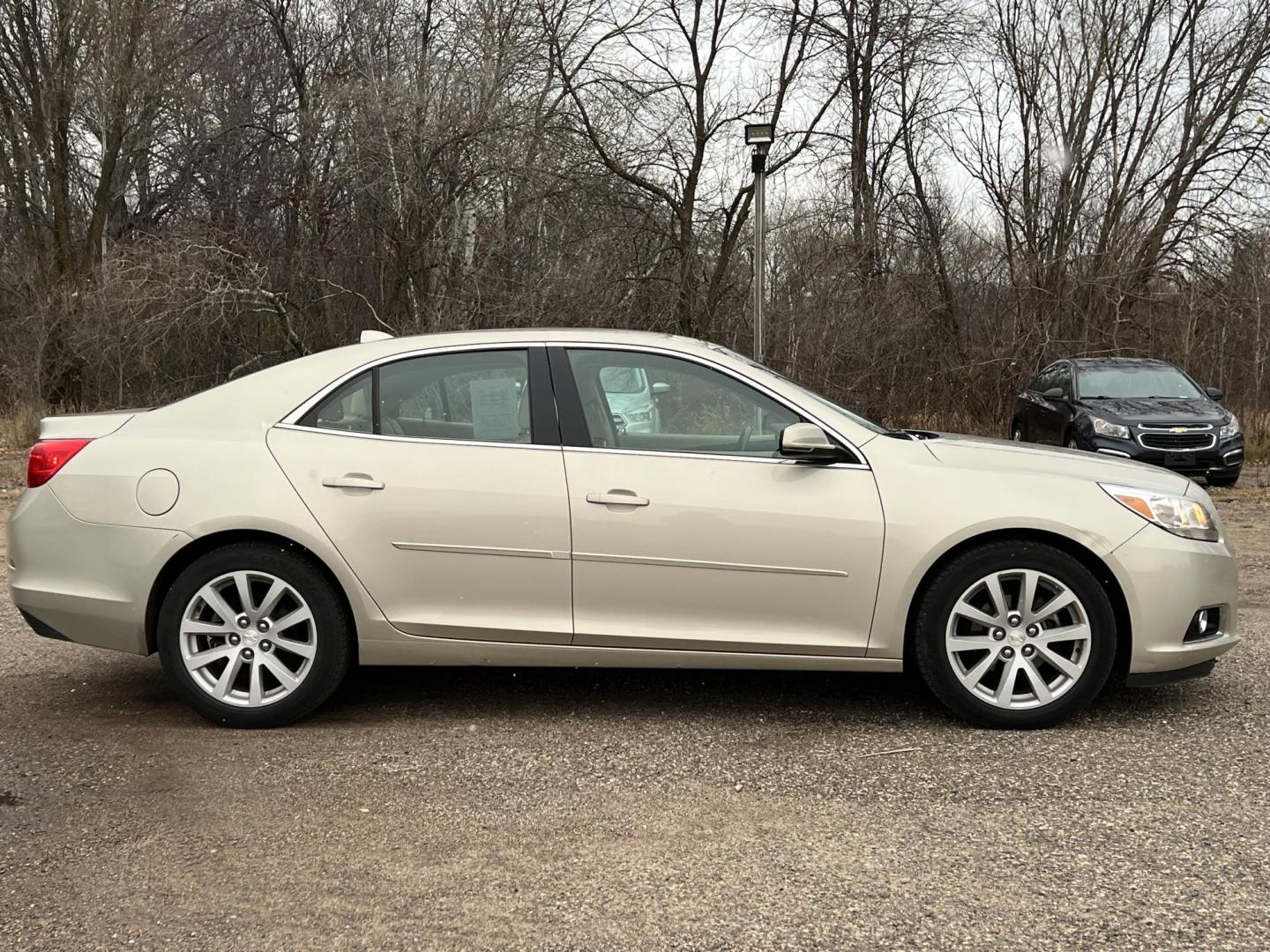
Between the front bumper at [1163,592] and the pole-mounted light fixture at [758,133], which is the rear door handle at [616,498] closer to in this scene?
Result: the front bumper at [1163,592]

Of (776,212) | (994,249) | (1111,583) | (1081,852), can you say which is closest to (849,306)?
(776,212)

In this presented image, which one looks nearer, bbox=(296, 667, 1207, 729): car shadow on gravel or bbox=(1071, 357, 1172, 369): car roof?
bbox=(296, 667, 1207, 729): car shadow on gravel

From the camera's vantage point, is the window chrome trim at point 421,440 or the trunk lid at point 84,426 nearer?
the window chrome trim at point 421,440

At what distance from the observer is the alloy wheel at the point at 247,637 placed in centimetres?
416

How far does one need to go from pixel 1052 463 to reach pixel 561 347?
2025mm

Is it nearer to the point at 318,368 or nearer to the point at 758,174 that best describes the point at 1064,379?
the point at 758,174

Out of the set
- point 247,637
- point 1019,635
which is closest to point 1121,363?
point 1019,635

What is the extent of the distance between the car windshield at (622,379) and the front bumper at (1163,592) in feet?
6.34

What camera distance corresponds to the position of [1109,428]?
12094mm

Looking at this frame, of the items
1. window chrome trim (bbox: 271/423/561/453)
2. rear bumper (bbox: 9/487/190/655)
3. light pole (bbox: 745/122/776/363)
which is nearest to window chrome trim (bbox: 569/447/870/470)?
window chrome trim (bbox: 271/423/561/453)

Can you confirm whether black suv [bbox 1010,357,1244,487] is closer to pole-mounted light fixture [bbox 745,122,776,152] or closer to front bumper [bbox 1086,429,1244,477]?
front bumper [bbox 1086,429,1244,477]

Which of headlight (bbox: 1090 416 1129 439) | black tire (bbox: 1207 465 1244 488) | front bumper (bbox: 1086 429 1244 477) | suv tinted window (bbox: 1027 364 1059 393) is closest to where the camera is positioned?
front bumper (bbox: 1086 429 1244 477)

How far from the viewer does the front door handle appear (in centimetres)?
414

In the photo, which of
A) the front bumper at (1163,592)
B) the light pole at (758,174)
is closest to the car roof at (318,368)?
the front bumper at (1163,592)
